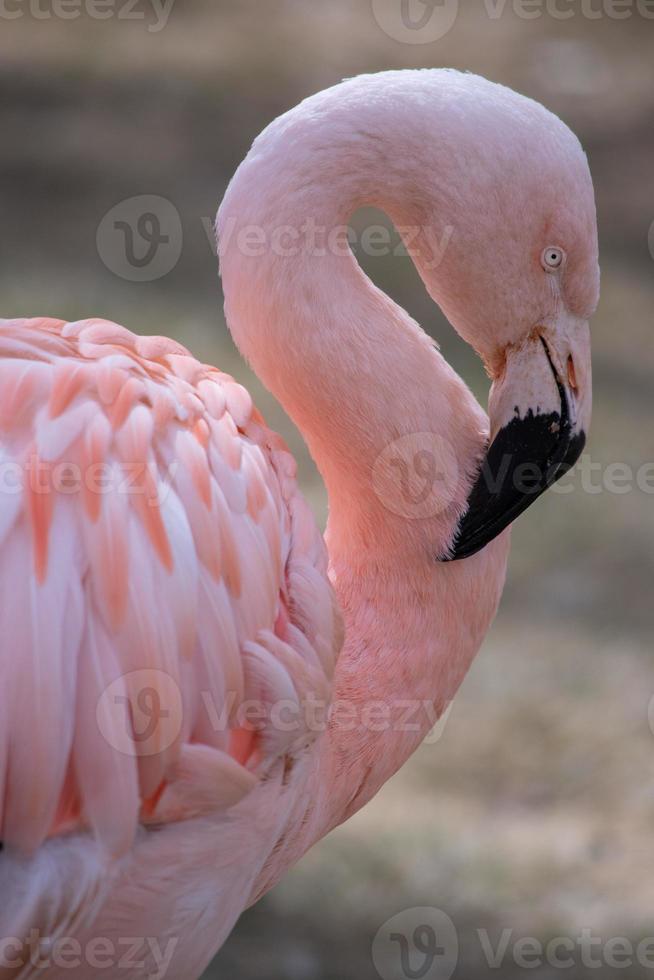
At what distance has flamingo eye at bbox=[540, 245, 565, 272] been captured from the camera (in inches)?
68.9

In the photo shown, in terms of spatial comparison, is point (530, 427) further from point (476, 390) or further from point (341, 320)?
point (476, 390)

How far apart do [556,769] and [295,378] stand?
1991mm

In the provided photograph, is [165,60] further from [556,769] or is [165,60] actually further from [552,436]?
[552,436]

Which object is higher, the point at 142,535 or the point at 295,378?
the point at 295,378

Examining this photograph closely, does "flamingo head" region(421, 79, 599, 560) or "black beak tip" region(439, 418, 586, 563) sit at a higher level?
"flamingo head" region(421, 79, 599, 560)

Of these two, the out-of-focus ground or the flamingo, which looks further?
the out-of-focus ground

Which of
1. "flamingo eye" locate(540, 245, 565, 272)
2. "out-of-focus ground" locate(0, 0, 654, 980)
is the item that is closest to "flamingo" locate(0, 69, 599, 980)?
"flamingo eye" locate(540, 245, 565, 272)

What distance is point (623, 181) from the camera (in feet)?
19.1

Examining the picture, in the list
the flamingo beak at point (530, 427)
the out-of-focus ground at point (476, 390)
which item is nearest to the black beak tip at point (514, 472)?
the flamingo beak at point (530, 427)

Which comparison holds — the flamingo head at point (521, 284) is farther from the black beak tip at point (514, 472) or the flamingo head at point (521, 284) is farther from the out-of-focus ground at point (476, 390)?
the out-of-focus ground at point (476, 390)

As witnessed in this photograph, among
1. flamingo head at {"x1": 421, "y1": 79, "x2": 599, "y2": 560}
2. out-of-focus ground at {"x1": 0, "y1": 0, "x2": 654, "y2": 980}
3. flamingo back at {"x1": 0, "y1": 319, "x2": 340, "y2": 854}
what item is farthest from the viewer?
out-of-focus ground at {"x1": 0, "y1": 0, "x2": 654, "y2": 980}

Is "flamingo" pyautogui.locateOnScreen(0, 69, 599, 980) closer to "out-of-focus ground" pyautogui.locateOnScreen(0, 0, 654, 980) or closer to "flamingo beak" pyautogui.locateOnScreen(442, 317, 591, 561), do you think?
"flamingo beak" pyautogui.locateOnScreen(442, 317, 591, 561)

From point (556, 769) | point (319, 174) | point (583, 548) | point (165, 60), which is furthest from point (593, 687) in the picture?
point (165, 60)

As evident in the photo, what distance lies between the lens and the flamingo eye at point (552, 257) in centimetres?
175
